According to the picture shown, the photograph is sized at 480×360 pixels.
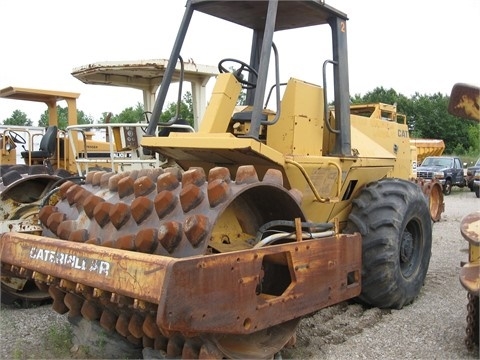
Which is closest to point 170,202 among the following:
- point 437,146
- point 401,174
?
point 401,174

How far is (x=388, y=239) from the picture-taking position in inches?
181

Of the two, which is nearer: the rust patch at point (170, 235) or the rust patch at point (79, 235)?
the rust patch at point (170, 235)

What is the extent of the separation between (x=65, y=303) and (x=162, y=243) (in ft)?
3.81

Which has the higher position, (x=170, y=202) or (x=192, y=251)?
(x=170, y=202)

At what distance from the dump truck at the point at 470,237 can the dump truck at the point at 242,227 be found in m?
0.77

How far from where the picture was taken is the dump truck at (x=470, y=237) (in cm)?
243

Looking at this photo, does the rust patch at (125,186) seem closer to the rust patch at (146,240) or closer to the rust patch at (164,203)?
the rust patch at (164,203)

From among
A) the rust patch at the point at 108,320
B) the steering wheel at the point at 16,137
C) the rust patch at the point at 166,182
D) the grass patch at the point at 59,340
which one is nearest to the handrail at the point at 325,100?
the rust patch at the point at 166,182

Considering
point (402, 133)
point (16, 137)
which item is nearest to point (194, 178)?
point (402, 133)

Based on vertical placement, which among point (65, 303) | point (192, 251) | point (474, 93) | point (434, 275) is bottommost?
point (434, 275)

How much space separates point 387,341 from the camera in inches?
162

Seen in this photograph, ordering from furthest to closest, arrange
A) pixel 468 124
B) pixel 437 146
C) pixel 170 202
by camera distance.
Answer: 1. pixel 468 124
2. pixel 437 146
3. pixel 170 202

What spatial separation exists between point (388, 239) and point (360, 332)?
806 mm

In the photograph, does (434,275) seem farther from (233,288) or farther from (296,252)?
(233,288)
